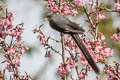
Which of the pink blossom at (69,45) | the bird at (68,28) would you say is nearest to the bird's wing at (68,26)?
the bird at (68,28)

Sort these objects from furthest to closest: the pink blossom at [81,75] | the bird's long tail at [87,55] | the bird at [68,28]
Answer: the pink blossom at [81,75], the bird at [68,28], the bird's long tail at [87,55]

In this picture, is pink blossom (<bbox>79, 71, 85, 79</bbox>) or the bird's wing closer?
the bird's wing

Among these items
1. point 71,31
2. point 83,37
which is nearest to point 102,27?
point 83,37

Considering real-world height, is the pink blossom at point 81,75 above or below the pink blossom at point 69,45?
below

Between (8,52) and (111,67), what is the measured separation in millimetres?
2331

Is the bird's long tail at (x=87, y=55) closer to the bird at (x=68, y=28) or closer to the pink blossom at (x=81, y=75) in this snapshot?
the bird at (x=68, y=28)

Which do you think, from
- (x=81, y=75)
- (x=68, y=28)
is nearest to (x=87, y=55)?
(x=68, y=28)

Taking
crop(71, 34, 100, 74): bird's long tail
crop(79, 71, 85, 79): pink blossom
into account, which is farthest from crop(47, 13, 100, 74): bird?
crop(79, 71, 85, 79): pink blossom

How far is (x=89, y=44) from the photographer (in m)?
8.95

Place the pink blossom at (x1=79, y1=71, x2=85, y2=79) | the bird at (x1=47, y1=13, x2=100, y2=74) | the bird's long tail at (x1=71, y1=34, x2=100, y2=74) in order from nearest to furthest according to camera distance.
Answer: the bird's long tail at (x1=71, y1=34, x2=100, y2=74), the bird at (x1=47, y1=13, x2=100, y2=74), the pink blossom at (x1=79, y1=71, x2=85, y2=79)

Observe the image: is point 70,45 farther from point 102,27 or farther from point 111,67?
point 102,27

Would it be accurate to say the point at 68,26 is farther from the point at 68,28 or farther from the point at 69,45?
the point at 69,45

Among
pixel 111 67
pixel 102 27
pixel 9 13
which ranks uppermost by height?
pixel 9 13

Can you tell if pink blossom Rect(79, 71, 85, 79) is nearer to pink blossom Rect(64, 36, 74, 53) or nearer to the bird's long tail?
pink blossom Rect(64, 36, 74, 53)
